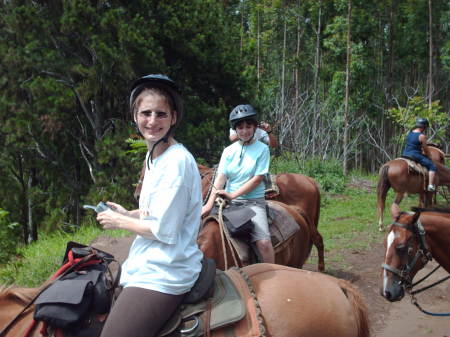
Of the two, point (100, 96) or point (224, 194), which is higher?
point (100, 96)

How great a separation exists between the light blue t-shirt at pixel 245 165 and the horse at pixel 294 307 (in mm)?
1700

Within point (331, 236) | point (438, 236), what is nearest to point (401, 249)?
point (438, 236)

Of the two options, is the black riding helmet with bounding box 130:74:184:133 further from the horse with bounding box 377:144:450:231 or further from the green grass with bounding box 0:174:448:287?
the horse with bounding box 377:144:450:231

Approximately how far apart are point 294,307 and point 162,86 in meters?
1.34

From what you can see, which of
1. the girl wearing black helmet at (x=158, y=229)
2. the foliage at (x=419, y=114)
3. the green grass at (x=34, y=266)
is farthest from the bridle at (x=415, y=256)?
the foliage at (x=419, y=114)

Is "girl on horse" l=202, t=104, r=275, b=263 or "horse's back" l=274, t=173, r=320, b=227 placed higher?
"girl on horse" l=202, t=104, r=275, b=263

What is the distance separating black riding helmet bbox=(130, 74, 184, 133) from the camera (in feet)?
6.54

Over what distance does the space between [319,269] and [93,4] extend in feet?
35.6

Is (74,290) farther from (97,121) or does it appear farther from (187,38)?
(97,121)

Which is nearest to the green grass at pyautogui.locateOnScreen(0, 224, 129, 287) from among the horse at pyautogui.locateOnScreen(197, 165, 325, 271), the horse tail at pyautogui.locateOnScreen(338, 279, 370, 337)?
the horse at pyautogui.locateOnScreen(197, 165, 325, 271)

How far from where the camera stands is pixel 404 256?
3523 millimetres

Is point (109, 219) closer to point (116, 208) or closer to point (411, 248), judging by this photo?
point (116, 208)

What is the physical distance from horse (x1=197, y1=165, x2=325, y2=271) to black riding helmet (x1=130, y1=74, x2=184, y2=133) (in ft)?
6.02

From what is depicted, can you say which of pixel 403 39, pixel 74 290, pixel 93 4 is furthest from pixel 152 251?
pixel 403 39
